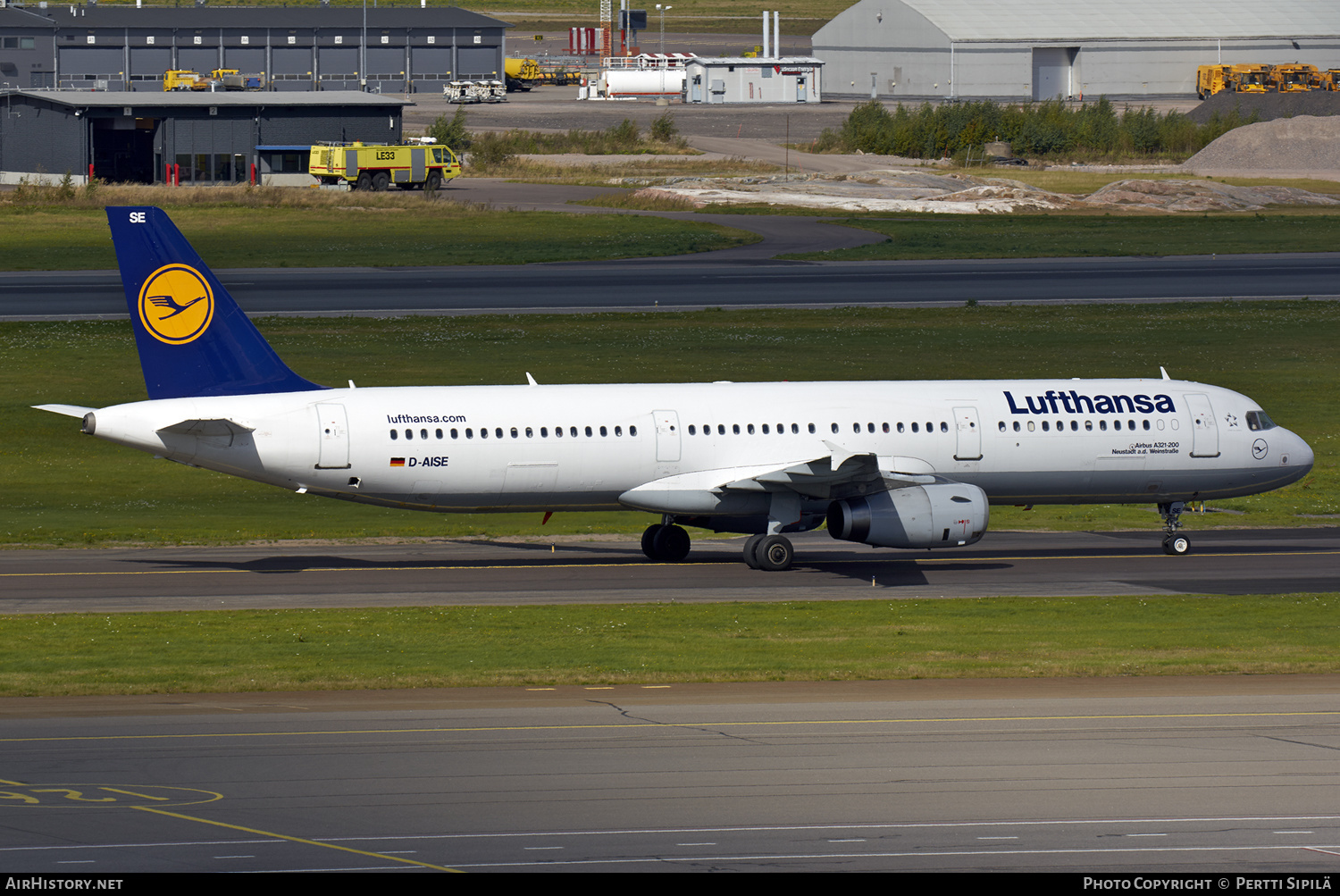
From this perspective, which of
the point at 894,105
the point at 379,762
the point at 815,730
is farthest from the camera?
the point at 894,105

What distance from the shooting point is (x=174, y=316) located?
3641cm

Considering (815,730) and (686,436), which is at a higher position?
(686,436)

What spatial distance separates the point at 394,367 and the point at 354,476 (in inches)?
1136

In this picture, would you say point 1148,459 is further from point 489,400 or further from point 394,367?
point 394,367

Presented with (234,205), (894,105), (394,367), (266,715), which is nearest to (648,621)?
(266,715)

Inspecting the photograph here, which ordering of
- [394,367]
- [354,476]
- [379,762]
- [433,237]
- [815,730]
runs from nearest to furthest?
[379,762] < [815,730] < [354,476] < [394,367] < [433,237]

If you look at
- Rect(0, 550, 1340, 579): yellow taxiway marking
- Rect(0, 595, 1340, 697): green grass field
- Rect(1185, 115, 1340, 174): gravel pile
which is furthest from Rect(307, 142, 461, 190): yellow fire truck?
Rect(0, 595, 1340, 697): green grass field

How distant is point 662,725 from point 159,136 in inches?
4891

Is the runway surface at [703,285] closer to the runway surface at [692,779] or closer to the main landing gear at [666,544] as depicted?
the main landing gear at [666,544]

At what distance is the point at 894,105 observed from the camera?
199375 millimetres

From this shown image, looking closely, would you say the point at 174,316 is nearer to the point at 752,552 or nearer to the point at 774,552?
the point at 752,552

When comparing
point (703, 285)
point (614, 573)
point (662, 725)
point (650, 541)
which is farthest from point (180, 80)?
point (662, 725)

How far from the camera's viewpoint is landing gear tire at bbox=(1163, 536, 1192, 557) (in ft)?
136

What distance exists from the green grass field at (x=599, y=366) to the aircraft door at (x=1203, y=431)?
559 centimetres
